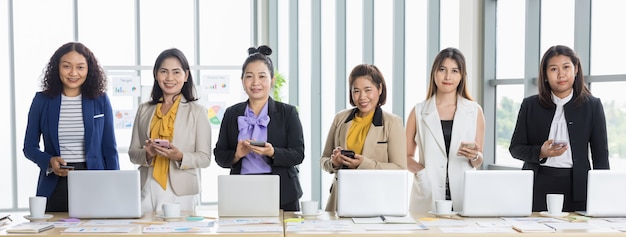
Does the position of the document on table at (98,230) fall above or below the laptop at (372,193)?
below

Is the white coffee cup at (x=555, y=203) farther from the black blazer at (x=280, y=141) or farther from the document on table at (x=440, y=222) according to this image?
the black blazer at (x=280, y=141)

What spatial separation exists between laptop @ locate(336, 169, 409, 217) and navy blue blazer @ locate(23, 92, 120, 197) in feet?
4.85

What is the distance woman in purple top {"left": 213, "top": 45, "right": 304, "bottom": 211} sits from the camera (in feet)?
13.4

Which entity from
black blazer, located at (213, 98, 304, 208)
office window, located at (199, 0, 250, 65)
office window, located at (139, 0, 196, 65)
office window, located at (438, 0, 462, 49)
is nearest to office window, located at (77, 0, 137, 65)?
office window, located at (139, 0, 196, 65)

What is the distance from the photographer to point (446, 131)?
422 cm

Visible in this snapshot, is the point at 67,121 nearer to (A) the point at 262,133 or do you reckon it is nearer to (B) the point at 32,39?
(A) the point at 262,133

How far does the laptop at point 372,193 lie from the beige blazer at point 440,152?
0.74 m

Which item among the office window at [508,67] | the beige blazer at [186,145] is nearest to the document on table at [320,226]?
the beige blazer at [186,145]

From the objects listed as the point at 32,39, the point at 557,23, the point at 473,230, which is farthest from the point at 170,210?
the point at 32,39

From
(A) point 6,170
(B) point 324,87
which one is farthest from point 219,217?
(A) point 6,170

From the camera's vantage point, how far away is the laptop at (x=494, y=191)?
3.54 m

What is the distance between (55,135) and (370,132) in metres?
1.76

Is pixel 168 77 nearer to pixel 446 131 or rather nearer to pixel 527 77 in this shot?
pixel 446 131

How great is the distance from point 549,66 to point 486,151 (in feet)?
9.28
